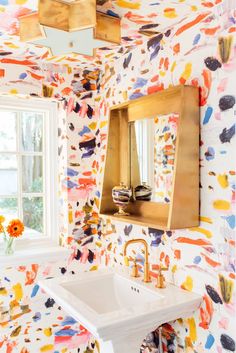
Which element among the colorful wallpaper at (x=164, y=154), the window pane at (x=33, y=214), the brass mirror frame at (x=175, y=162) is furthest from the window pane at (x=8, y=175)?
the colorful wallpaper at (x=164, y=154)

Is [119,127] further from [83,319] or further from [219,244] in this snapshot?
[83,319]

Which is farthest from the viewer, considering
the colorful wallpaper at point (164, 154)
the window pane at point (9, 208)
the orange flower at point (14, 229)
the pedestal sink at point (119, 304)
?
the window pane at point (9, 208)

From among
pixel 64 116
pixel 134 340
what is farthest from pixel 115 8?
pixel 134 340

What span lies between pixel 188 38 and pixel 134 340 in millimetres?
1518

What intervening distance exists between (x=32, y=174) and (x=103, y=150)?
588 mm

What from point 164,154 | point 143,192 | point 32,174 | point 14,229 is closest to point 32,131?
point 32,174

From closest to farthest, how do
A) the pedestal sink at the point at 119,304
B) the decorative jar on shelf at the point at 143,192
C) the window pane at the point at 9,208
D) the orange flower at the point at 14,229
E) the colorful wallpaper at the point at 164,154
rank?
1. the pedestal sink at the point at 119,304
2. the colorful wallpaper at the point at 164,154
3. the decorative jar on shelf at the point at 143,192
4. the orange flower at the point at 14,229
5. the window pane at the point at 9,208

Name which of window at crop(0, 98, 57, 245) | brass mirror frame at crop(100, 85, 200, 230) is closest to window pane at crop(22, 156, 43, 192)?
window at crop(0, 98, 57, 245)

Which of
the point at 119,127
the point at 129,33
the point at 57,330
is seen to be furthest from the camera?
the point at 57,330

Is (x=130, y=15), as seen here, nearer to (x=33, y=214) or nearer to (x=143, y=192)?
(x=143, y=192)

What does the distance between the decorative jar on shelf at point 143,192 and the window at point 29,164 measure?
31.6 inches

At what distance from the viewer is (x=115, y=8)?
1.58m

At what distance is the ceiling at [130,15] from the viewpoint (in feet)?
4.99

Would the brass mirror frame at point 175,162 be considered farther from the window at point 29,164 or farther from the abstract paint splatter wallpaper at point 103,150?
the window at point 29,164
